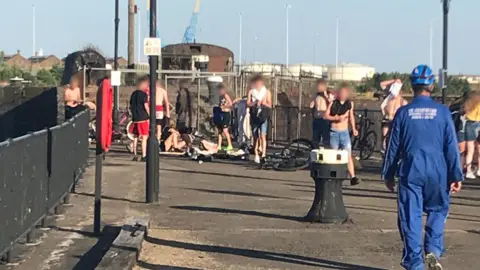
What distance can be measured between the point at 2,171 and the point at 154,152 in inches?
187

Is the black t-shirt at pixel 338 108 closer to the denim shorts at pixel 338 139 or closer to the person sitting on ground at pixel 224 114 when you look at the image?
the denim shorts at pixel 338 139

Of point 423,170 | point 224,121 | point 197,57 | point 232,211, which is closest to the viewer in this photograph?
point 423,170

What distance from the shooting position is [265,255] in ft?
31.2

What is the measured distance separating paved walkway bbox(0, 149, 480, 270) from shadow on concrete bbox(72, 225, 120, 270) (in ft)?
0.04

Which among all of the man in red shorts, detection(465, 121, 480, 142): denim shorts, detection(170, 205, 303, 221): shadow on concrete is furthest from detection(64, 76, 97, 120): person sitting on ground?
detection(465, 121, 480, 142): denim shorts

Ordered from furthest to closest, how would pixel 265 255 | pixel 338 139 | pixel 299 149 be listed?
pixel 299 149 → pixel 338 139 → pixel 265 255

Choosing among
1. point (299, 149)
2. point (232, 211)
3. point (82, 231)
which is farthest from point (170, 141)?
point (82, 231)

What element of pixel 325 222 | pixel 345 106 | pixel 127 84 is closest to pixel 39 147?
pixel 325 222

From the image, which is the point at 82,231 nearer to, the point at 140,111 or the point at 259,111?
the point at 140,111

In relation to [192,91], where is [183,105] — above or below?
below

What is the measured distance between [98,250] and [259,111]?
395 inches

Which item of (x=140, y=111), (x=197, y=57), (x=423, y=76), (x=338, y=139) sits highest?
(x=197, y=57)

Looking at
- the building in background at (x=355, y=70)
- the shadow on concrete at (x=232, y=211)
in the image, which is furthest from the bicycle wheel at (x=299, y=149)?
the building in background at (x=355, y=70)

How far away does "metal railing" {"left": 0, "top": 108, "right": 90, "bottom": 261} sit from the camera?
8.39 meters
